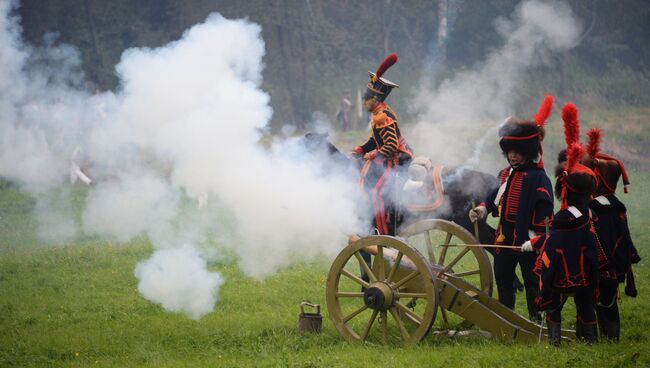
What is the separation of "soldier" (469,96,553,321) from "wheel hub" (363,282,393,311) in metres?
1.22

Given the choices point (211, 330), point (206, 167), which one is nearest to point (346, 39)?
point (206, 167)

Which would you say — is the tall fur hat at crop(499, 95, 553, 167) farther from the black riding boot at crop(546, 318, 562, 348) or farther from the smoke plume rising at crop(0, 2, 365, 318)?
the smoke plume rising at crop(0, 2, 365, 318)

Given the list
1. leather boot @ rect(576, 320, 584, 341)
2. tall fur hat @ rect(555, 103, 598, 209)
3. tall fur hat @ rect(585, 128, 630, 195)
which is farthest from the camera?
tall fur hat @ rect(585, 128, 630, 195)

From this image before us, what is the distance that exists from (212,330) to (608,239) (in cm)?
373

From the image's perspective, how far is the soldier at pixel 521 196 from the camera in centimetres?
692

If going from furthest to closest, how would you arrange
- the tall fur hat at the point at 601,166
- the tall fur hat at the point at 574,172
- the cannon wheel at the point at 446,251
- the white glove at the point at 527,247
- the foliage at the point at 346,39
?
1. the foliage at the point at 346,39
2. the cannon wheel at the point at 446,251
3. the tall fur hat at the point at 601,166
4. the white glove at the point at 527,247
5. the tall fur hat at the point at 574,172

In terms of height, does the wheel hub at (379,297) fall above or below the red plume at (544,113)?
below

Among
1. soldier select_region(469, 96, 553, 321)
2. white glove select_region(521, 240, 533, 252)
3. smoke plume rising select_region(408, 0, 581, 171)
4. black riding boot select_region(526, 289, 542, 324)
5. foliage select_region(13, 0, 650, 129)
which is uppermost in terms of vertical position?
foliage select_region(13, 0, 650, 129)

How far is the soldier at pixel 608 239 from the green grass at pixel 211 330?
0.29 metres

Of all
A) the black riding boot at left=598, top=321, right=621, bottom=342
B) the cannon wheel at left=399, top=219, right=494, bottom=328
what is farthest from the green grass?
the cannon wheel at left=399, top=219, right=494, bottom=328

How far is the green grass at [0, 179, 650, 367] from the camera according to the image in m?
6.21

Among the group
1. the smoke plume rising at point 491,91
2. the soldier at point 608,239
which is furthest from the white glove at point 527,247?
the smoke plume rising at point 491,91

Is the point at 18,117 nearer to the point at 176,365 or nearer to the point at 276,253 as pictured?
the point at 276,253

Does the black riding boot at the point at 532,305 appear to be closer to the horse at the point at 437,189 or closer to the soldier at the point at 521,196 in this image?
the soldier at the point at 521,196
